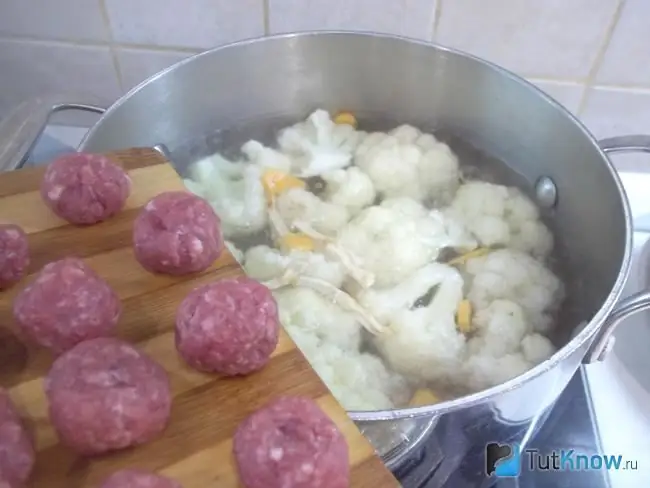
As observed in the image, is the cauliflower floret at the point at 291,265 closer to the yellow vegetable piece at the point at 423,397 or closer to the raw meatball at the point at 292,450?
the yellow vegetable piece at the point at 423,397

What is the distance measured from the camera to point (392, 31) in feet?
2.89

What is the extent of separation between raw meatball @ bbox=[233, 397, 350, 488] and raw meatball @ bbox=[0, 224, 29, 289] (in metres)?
0.22

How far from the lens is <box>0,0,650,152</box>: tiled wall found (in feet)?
2.76

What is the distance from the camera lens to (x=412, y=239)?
81 centimetres

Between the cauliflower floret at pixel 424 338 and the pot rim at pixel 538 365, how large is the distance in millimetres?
163

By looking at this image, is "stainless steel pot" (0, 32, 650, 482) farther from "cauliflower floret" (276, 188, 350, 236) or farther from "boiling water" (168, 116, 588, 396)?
"cauliflower floret" (276, 188, 350, 236)

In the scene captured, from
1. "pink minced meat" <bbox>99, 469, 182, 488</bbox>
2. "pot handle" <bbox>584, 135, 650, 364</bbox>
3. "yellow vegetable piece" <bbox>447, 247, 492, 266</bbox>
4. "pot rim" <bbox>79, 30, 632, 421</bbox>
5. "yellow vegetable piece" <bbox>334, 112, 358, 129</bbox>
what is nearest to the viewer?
"pink minced meat" <bbox>99, 469, 182, 488</bbox>

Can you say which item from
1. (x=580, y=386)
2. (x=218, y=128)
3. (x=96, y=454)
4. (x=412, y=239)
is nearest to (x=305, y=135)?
(x=218, y=128)

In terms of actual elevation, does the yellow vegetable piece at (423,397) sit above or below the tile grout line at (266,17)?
below

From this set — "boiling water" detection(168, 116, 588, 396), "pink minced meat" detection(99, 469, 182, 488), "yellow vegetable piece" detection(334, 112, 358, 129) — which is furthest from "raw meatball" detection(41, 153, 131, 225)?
"yellow vegetable piece" detection(334, 112, 358, 129)

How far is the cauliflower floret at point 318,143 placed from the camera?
2.99 ft

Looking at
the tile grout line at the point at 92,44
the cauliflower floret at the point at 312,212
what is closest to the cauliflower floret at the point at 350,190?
the cauliflower floret at the point at 312,212

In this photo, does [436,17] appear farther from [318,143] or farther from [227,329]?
[227,329]

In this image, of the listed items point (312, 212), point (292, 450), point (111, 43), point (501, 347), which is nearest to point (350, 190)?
point (312, 212)
